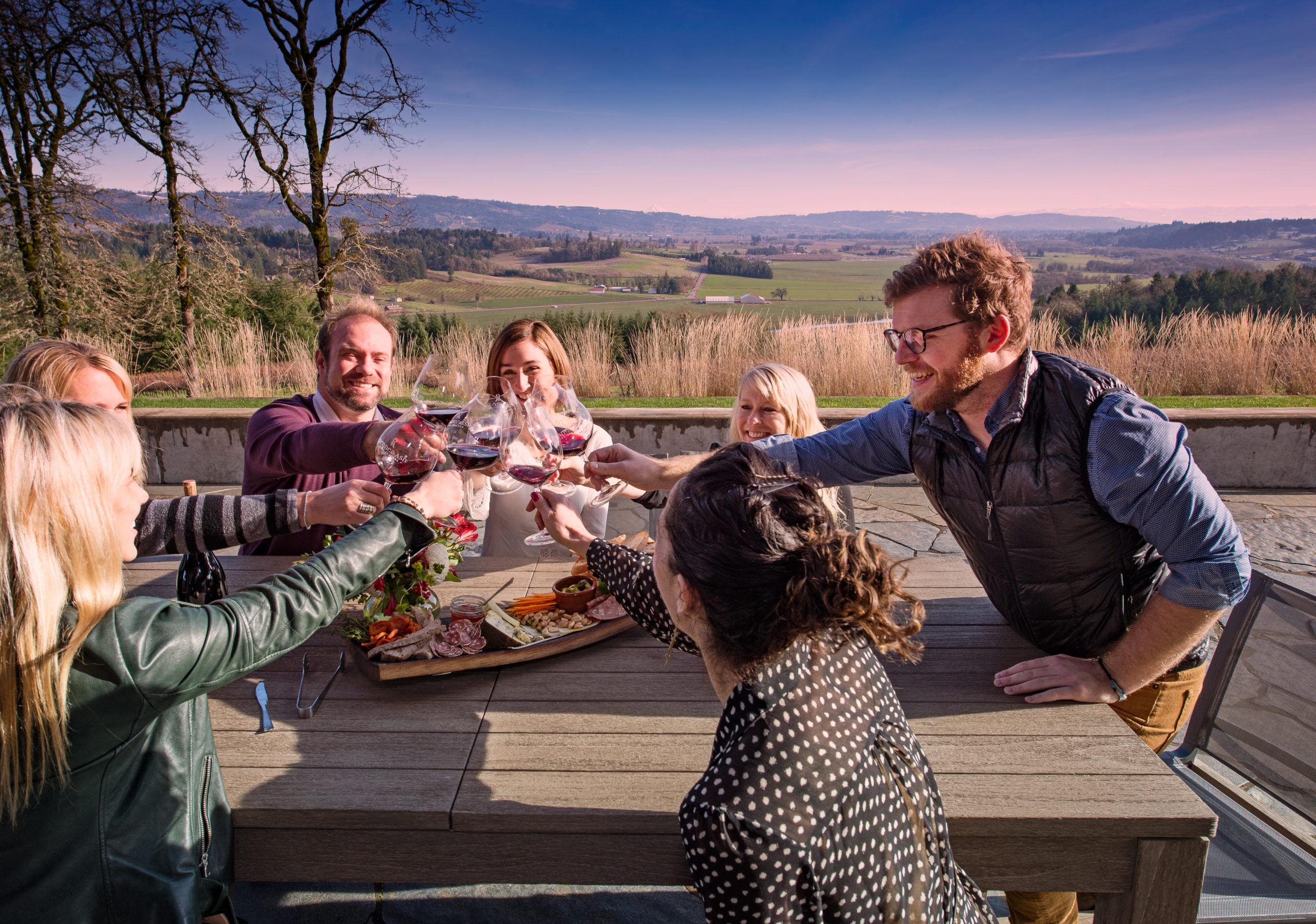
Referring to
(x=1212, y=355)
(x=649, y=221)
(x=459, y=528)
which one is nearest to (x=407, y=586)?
(x=459, y=528)

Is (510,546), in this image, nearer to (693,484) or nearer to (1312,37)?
(693,484)

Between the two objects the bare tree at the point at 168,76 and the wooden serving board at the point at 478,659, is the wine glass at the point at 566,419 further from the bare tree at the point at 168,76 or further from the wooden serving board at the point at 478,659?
the bare tree at the point at 168,76

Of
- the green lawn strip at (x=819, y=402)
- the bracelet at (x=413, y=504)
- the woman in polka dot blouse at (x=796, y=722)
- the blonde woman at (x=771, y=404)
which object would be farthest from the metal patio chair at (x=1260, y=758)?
the green lawn strip at (x=819, y=402)

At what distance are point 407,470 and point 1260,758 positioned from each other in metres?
2.41

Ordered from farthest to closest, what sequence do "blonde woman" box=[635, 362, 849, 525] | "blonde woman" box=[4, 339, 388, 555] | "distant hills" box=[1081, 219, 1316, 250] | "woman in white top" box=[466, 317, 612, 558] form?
1. "distant hills" box=[1081, 219, 1316, 250]
2. "woman in white top" box=[466, 317, 612, 558]
3. "blonde woman" box=[635, 362, 849, 525]
4. "blonde woman" box=[4, 339, 388, 555]

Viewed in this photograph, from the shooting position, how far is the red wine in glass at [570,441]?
2.12 meters

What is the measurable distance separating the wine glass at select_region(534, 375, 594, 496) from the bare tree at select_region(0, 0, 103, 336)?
11.0 meters

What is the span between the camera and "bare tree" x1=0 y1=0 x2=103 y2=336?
9750 millimetres

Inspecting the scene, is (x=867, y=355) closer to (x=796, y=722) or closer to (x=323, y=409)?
(x=323, y=409)

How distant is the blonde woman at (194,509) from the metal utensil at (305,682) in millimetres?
371

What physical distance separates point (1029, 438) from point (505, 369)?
239 centimetres

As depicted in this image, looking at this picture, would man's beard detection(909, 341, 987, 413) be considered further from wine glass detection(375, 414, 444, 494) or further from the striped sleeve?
the striped sleeve

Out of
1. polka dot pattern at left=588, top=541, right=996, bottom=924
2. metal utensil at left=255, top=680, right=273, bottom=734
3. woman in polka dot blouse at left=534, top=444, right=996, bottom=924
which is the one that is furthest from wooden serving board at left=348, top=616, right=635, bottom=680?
polka dot pattern at left=588, top=541, right=996, bottom=924

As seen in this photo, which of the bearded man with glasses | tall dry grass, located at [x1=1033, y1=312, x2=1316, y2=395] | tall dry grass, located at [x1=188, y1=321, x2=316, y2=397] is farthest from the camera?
tall dry grass, located at [x1=188, y1=321, x2=316, y2=397]
